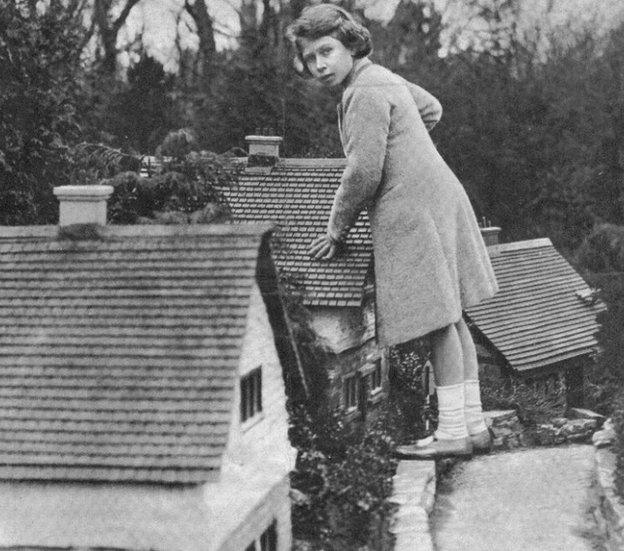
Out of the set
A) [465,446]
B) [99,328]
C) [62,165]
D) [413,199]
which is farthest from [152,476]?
[62,165]

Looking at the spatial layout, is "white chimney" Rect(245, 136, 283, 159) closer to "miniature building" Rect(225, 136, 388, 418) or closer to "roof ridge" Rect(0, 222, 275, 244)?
"miniature building" Rect(225, 136, 388, 418)

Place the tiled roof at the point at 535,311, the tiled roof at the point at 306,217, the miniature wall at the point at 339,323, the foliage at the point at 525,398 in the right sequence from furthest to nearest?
1. the tiled roof at the point at 535,311
2. the foliage at the point at 525,398
3. the miniature wall at the point at 339,323
4. the tiled roof at the point at 306,217

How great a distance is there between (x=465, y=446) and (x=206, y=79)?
2019 centimetres

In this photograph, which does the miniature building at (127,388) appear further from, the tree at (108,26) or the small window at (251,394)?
the tree at (108,26)

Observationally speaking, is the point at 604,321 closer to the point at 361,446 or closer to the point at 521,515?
the point at 521,515

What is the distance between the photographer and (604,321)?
7.66 metres

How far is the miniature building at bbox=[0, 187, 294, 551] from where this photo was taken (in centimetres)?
624

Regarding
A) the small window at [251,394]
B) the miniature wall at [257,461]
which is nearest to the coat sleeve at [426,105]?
the miniature wall at [257,461]

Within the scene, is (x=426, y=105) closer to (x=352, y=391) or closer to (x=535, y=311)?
(x=352, y=391)

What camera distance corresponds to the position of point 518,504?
682cm

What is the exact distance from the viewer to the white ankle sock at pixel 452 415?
17.8 ft

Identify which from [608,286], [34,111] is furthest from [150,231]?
[34,111]

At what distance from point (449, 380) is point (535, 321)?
15.3 meters

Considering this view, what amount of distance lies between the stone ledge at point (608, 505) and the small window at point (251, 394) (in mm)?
2902
